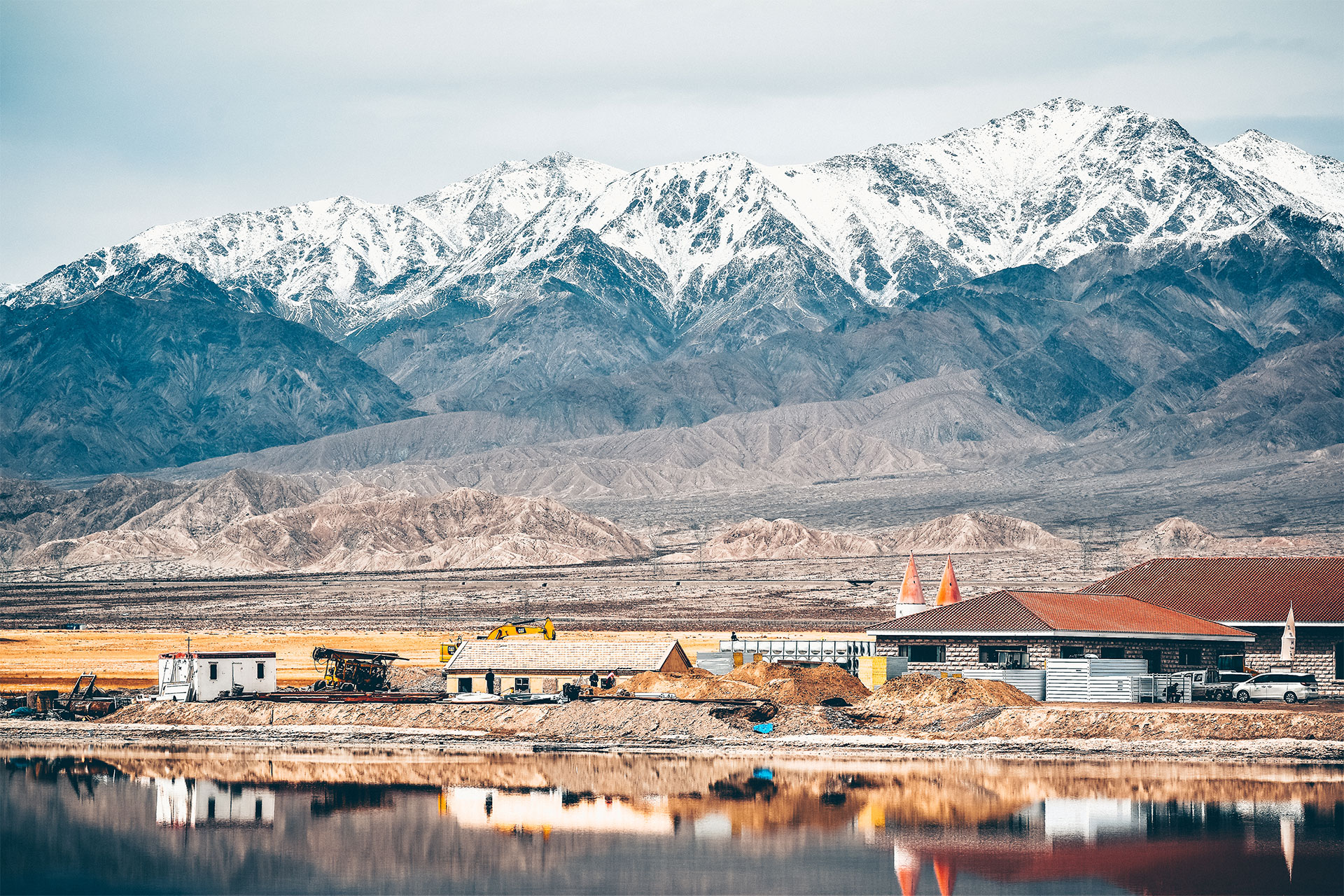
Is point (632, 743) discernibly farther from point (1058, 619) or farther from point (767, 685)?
point (1058, 619)

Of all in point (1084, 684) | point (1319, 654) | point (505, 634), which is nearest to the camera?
point (1084, 684)

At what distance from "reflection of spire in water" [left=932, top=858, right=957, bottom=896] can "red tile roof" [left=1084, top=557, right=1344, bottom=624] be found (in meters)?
23.5

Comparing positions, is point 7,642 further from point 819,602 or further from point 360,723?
point 819,602

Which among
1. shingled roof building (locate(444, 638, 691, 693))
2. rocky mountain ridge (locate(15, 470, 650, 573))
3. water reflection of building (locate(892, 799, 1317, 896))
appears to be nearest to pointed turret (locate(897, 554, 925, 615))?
shingled roof building (locate(444, 638, 691, 693))

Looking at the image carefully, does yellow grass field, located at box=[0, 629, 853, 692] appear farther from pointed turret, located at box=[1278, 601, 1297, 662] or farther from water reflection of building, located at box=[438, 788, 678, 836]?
pointed turret, located at box=[1278, 601, 1297, 662]

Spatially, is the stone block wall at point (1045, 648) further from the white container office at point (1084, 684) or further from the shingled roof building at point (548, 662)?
the shingled roof building at point (548, 662)

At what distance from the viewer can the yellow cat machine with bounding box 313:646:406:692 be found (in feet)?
179

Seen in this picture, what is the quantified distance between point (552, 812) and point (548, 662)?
2094cm

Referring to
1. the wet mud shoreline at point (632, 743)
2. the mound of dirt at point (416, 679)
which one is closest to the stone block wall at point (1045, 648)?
the wet mud shoreline at point (632, 743)

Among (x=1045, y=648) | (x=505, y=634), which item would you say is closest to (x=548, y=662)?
(x=505, y=634)

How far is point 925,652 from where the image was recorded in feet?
159

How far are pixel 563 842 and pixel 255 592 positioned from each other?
318 ft

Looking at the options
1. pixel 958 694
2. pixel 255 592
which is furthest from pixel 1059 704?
pixel 255 592

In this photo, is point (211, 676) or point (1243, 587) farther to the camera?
point (1243, 587)
